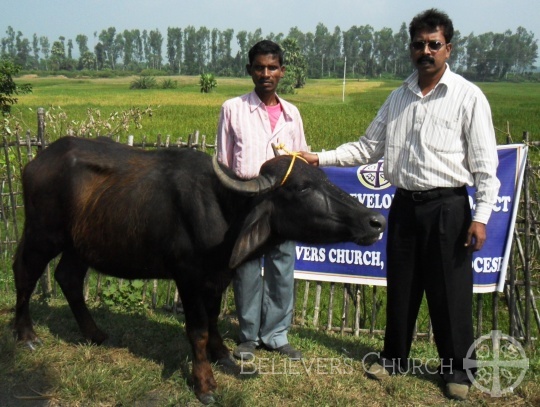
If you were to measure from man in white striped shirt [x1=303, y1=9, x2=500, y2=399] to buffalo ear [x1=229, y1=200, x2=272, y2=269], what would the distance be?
1.85ft

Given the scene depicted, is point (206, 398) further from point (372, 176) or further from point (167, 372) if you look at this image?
point (372, 176)

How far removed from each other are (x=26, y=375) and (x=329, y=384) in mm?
2249

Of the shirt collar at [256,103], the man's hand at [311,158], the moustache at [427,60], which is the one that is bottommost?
the man's hand at [311,158]

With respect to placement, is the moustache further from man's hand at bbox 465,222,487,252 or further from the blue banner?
the blue banner

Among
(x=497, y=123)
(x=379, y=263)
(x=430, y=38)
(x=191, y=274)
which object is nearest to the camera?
(x=430, y=38)

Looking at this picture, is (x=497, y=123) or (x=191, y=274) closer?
(x=191, y=274)

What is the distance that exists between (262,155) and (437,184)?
132 cm

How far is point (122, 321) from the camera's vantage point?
208 inches

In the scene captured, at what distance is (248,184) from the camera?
3479mm

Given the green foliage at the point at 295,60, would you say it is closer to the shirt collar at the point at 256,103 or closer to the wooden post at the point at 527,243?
the wooden post at the point at 527,243

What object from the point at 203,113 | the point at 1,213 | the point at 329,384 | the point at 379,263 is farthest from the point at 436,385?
the point at 203,113

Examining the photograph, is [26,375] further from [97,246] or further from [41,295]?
[41,295]

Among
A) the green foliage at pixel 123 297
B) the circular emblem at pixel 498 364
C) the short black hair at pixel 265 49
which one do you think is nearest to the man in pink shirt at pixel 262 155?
the short black hair at pixel 265 49

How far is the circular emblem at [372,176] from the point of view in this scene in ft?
16.2
